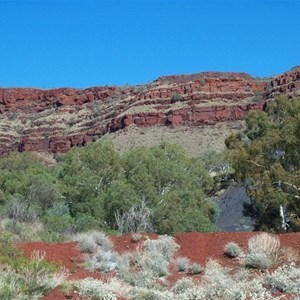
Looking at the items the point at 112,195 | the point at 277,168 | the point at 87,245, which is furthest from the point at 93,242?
the point at 277,168

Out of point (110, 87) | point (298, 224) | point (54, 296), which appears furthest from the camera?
point (110, 87)

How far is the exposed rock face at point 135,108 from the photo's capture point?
302 feet

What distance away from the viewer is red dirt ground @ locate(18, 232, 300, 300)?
41.8 ft

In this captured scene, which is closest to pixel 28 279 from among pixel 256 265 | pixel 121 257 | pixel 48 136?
pixel 121 257

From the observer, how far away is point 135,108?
101812 mm

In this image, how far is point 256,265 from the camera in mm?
12102

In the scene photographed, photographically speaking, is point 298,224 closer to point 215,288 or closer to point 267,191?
point 267,191

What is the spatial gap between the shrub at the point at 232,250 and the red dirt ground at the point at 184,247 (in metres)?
0.15

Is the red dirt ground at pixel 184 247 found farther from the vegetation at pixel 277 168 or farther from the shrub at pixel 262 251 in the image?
the vegetation at pixel 277 168

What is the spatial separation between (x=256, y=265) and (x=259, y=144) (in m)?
12.0

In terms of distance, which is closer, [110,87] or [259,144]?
[259,144]

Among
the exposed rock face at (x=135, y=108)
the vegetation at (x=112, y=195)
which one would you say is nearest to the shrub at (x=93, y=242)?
the vegetation at (x=112, y=195)

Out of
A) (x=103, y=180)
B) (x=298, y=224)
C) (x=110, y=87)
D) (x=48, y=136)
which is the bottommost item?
(x=298, y=224)

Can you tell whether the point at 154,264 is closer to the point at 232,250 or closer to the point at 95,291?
the point at 232,250
